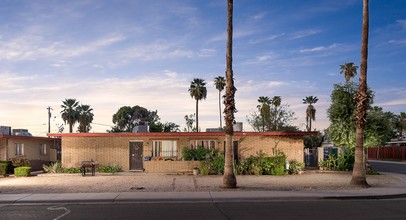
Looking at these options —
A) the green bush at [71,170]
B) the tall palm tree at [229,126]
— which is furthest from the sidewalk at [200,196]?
the green bush at [71,170]

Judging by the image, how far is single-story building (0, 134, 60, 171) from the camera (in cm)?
3378

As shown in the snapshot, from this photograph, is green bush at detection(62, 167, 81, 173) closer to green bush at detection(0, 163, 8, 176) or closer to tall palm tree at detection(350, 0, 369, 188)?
green bush at detection(0, 163, 8, 176)

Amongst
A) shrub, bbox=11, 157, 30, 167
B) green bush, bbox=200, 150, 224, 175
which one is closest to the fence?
green bush, bbox=200, 150, 224, 175

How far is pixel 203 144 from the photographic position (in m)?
33.7

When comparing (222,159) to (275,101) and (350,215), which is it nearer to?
(350,215)

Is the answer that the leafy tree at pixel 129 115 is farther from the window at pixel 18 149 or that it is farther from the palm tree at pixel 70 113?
the window at pixel 18 149

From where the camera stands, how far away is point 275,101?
71125mm

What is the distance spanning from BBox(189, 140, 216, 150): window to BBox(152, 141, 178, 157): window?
1.26 meters

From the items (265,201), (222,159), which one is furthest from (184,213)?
(222,159)

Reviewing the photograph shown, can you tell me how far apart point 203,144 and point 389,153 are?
146ft

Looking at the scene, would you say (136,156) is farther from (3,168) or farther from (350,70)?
(350,70)

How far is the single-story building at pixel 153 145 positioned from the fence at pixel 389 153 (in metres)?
37.0

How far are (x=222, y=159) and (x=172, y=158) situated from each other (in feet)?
14.5

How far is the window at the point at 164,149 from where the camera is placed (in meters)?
33.9
